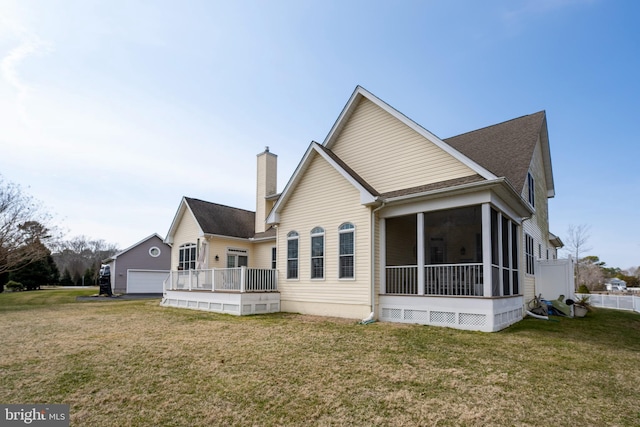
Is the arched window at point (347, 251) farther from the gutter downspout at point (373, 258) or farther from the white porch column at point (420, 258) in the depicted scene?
the white porch column at point (420, 258)

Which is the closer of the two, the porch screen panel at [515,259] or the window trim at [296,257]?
the porch screen panel at [515,259]

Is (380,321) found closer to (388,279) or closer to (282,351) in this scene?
(388,279)

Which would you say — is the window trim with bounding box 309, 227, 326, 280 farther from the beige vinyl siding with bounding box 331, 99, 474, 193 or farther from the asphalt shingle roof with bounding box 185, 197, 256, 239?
the asphalt shingle roof with bounding box 185, 197, 256, 239

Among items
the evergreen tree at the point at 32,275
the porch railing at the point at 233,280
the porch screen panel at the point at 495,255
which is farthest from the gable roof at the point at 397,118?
the evergreen tree at the point at 32,275

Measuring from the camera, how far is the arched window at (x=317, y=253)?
13297mm

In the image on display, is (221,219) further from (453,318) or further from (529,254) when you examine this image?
(529,254)

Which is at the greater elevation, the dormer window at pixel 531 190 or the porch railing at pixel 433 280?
the dormer window at pixel 531 190

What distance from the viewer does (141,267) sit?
34.4 m

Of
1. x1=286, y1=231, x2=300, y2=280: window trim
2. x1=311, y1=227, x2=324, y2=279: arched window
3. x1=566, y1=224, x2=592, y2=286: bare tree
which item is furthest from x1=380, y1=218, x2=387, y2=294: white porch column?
x1=566, y1=224, x2=592, y2=286: bare tree

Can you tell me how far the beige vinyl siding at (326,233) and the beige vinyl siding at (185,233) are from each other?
23.4ft

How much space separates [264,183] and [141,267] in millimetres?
20377

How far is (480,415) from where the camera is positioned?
181 inches

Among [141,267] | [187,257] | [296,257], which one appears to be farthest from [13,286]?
[296,257]

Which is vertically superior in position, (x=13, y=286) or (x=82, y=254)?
(x=82, y=254)
